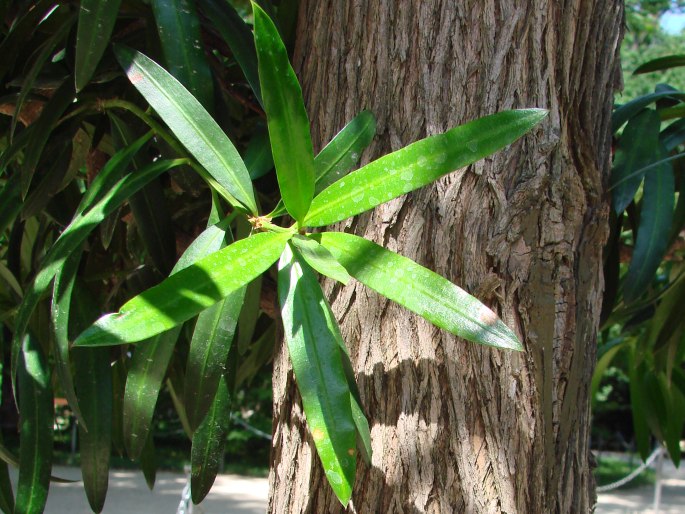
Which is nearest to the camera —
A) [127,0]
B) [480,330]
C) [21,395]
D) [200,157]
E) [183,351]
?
[480,330]

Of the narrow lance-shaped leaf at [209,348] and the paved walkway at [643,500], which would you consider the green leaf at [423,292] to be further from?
the paved walkway at [643,500]

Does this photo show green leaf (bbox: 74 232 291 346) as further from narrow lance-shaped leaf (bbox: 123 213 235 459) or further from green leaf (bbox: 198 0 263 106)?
green leaf (bbox: 198 0 263 106)

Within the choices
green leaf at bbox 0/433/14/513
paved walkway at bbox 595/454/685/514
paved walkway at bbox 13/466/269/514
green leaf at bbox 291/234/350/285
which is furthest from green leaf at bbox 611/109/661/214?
paved walkway at bbox 595/454/685/514

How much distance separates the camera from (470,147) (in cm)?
74

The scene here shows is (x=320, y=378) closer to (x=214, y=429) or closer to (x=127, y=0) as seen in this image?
(x=214, y=429)

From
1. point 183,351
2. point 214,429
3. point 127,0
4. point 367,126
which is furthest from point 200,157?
point 183,351

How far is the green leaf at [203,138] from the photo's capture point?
0.82m

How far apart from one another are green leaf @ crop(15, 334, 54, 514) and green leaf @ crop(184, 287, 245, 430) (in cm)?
28

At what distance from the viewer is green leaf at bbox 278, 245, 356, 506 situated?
2.31ft

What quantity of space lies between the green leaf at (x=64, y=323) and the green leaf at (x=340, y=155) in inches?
12.0

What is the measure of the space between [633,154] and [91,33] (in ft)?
2.52

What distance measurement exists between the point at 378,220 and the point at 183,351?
0.69m

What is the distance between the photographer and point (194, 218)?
1300 millimetres

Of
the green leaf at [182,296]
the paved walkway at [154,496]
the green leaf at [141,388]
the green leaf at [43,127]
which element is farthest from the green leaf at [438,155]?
the paved walkway at [154,496]
